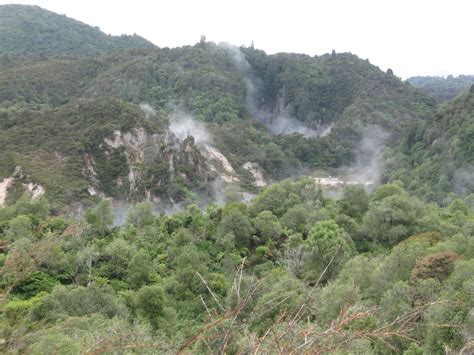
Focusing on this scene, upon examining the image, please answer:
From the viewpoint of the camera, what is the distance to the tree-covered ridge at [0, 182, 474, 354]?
18.7 metres

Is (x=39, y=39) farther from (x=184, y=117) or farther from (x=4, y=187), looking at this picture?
(x=4, y=187)

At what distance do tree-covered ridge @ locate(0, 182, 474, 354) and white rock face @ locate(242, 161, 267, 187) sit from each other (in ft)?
145

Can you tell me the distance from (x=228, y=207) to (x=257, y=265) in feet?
31.0

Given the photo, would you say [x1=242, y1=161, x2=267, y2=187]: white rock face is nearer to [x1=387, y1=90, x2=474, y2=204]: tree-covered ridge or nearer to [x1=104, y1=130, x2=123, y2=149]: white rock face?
[x1=387, y1=90, x2=474, y2=204]: tree-covered ridge

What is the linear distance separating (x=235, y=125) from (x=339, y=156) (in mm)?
24815

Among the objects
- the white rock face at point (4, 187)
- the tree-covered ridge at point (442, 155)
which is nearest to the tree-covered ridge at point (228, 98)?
the white rock face at point (4, 187)

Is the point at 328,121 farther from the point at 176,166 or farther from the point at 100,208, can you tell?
the point at 100,208

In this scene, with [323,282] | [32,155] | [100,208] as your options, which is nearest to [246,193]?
[32,155]

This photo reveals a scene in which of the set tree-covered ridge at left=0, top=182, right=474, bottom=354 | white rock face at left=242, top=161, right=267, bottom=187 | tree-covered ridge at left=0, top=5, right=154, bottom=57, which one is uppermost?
tree-covered ridge at left=0, top=5, right=154, bottom=57

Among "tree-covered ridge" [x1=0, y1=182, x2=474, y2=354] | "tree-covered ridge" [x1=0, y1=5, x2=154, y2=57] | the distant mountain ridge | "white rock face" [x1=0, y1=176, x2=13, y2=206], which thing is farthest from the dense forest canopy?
"tree-covered ridge" [x1=0, y1=5, x2=154, y2=57]

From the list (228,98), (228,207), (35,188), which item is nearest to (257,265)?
(228,207)

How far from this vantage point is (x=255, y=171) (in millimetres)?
96562

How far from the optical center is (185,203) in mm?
68562

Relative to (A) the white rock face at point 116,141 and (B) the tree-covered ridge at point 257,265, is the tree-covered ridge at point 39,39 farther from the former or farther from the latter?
(B) the tree-covered ridge at point 257,265
